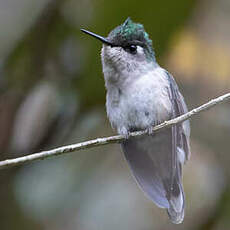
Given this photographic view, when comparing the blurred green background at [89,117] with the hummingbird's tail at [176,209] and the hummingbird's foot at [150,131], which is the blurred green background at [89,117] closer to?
the hummingbird's tail at [176,209]

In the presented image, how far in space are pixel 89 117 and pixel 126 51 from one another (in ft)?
3.12

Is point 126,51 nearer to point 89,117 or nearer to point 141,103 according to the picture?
point 141,103

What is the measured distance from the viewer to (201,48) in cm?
482

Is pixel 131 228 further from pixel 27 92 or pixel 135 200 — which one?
pixel 27 92

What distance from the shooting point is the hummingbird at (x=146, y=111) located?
12.1 feet

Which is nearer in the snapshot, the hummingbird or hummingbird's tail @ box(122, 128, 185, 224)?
the hummingbird

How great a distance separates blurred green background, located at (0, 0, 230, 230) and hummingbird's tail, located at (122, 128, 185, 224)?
18.5 inches

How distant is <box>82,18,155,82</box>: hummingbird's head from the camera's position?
3.79m

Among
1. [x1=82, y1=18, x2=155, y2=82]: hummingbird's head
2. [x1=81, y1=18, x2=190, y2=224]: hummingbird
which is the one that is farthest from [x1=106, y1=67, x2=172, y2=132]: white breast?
[x1=82, y1=18, x2=155, y2=82]: hummingbird's head

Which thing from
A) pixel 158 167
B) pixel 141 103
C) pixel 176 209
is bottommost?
pixel 176 209

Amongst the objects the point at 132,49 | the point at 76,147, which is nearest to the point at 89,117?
the point at 132,49

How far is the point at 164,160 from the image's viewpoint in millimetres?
4098

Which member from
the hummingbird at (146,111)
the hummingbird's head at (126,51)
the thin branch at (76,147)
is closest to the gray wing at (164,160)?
the hummingbird at (146,111)

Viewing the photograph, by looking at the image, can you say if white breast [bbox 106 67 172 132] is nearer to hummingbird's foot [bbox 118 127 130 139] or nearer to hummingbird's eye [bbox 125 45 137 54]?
hummingbird's foot [bbox 118 127 130 139]
